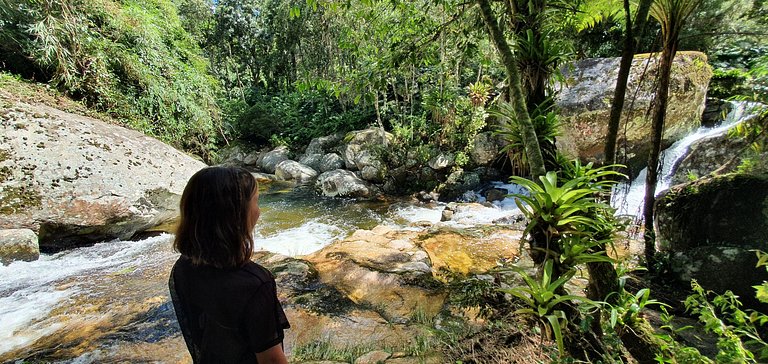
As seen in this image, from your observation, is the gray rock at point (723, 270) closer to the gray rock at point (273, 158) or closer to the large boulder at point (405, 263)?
the large boulder at point (405, 263)

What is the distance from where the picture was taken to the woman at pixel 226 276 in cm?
123

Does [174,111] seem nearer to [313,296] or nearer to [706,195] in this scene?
[313,296]

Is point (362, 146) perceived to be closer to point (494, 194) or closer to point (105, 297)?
point (494, 194)

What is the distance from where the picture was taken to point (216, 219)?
1.25m

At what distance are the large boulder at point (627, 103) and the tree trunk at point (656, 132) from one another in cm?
422

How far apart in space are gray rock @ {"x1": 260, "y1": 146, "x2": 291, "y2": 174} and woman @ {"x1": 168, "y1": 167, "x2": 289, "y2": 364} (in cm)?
1666

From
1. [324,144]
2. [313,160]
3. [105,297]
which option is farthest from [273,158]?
[105,297]

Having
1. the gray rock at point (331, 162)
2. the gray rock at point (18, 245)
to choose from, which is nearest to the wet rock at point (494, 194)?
the gray rock at point (331, 162)

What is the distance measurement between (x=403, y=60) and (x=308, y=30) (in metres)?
19.7

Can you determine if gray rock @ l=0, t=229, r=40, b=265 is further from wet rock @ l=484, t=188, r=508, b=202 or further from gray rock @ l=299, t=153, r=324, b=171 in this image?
gray rock @ l=299, t=153, r=324, b=171

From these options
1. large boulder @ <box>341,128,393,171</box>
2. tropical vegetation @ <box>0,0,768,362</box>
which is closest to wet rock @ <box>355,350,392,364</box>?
tropical vegetation @ <box>0,0,768,362</box>

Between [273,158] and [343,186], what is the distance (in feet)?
25.5

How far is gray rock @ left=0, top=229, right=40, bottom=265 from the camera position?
492 centimetres

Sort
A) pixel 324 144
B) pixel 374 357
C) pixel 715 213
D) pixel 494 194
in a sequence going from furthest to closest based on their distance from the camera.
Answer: pixel 324 144, pixel 494 194, pixel 715 213, pixel 374 357
